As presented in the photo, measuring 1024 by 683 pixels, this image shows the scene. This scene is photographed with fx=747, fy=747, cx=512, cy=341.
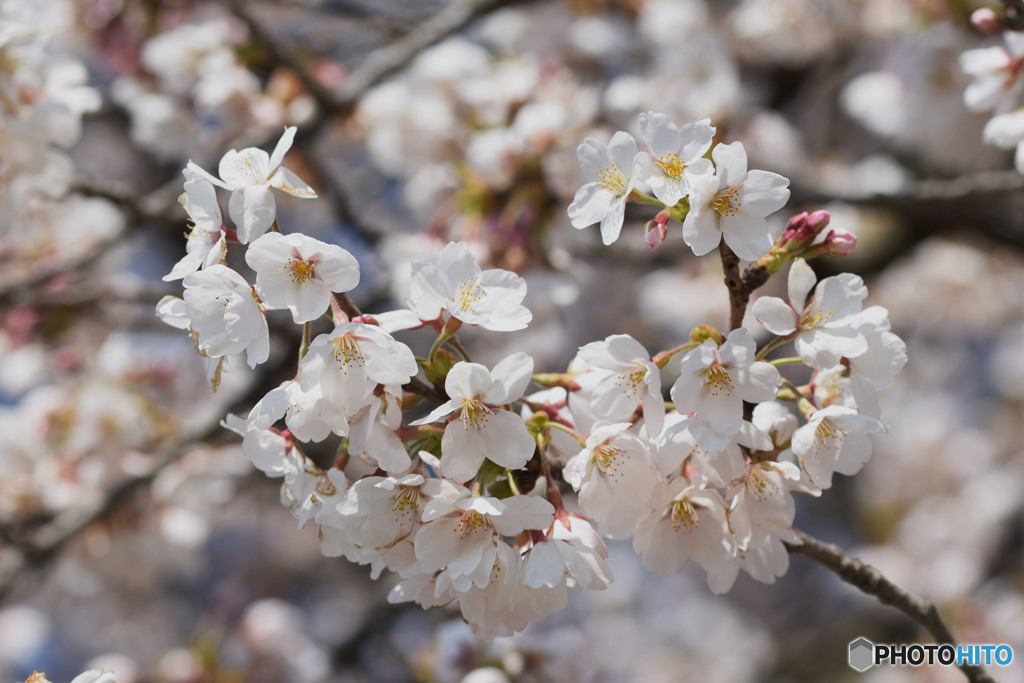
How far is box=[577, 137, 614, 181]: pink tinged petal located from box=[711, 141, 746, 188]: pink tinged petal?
14 centimetres

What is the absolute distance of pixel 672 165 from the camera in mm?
954

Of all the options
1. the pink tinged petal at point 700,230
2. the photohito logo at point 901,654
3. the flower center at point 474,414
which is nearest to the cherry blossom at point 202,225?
the flower center at point 474,414

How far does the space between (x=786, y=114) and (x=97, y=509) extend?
3.91 m

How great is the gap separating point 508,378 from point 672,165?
345mm

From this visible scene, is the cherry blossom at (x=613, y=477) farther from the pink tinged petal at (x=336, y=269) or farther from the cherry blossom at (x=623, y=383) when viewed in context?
the pink tinged petal at (x=336, y=269)

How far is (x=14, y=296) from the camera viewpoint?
94.2 inches

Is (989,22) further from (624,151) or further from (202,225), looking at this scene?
(202,225)

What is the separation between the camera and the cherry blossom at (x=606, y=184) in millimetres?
968

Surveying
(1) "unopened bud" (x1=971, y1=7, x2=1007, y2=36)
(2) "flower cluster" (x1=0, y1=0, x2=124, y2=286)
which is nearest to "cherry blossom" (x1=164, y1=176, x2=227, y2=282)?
(2) "flower cluster" (x1=0, y1=0, x2=124, y2=286)

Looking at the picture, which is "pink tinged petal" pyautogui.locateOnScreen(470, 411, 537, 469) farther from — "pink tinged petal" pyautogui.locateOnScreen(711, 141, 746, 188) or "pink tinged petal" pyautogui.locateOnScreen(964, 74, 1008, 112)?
"pink tinged petal" pyautogui.locateOnScreen(964, 74, 1008, 112)

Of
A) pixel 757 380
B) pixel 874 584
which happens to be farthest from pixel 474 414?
pixel 874 584

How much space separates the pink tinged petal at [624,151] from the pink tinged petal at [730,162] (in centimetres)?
11

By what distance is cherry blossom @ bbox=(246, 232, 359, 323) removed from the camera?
0.89 metres

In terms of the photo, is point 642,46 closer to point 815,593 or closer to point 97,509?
point 97,509
